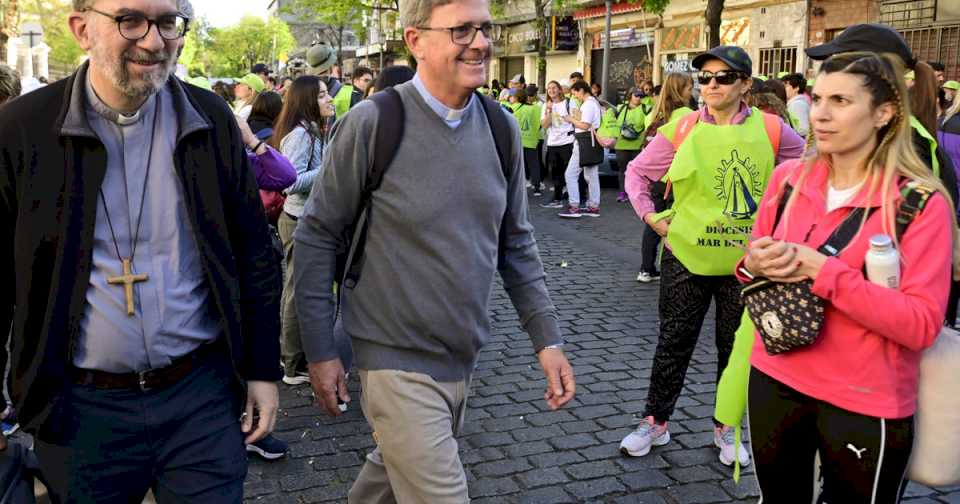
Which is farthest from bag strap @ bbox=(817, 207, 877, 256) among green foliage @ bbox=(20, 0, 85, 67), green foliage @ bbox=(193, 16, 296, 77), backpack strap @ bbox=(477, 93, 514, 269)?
green foliage @ bbox=(193, 16, 296, 77)

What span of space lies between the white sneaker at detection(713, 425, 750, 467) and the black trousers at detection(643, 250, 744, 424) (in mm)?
265

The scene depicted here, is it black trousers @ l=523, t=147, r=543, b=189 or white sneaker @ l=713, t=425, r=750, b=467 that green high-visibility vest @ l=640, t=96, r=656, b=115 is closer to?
black trousers @ l=523, t=147, r=543, b=189

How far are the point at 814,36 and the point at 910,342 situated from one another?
74.0 feet

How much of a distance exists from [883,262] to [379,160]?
1404mm

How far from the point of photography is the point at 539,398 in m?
5.52

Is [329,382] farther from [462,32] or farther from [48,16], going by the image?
[48,16]

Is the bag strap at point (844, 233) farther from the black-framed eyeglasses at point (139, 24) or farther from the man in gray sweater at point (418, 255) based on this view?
the black-framed eyeglasses at point (139, 24)

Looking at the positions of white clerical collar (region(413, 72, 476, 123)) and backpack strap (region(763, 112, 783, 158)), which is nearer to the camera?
white clerical collar (region(413, 72, 476, 123))

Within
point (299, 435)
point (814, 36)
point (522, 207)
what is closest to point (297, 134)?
point (299, 435)

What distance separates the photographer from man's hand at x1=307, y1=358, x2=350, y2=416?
9.00 feet

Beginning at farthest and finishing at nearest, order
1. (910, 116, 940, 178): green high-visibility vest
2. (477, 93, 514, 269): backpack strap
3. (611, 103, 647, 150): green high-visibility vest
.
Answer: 1. (611, 103, 647, 150): green high-visibility vest
2. (910, 116, 940, 178): green high-visibility vest
3. (477, 93, 514, 269): backpack strap

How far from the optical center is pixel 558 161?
14.0 meters

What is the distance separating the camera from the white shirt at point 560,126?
13.8m

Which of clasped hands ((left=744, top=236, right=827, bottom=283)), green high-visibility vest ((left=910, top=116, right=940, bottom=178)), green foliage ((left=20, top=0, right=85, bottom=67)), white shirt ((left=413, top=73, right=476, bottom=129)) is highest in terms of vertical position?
green foliage ((left=20, top=0, right=85, bottom=67))
